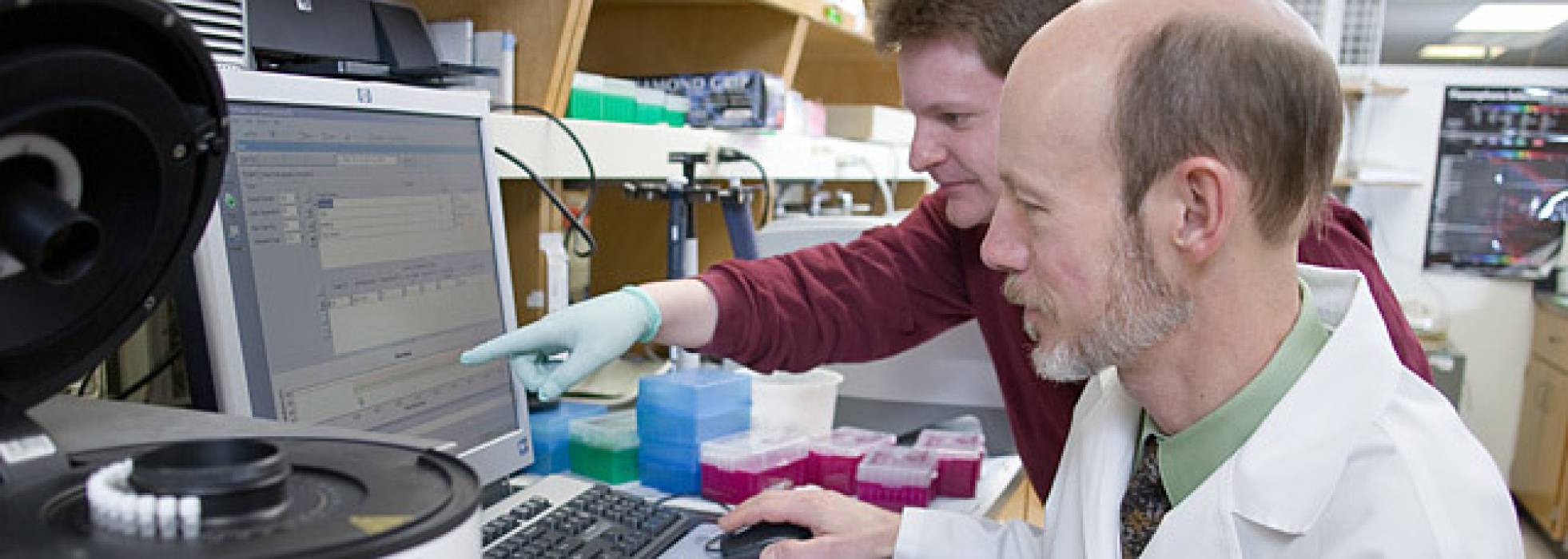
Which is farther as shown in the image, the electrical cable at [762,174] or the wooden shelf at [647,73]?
the electrical cable at [762,174]


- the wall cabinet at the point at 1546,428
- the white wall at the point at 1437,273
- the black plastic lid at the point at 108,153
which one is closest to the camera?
the black plastic lid at the point at 108,153

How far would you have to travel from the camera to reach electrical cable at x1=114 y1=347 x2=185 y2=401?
996 mm

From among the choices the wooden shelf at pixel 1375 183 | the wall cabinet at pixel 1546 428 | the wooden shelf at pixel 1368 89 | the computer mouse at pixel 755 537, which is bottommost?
the wall cabinet at pixel 1546 428

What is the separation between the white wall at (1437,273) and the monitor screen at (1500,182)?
49mm

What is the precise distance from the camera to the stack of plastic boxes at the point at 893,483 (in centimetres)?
131

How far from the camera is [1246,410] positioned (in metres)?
0.94

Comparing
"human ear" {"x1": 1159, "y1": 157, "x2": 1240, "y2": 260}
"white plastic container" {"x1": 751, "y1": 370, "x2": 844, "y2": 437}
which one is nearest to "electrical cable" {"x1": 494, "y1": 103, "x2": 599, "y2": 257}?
"white plastic container" {"x1": 751, "y1": 370, "x2": 844, "y2": 437}

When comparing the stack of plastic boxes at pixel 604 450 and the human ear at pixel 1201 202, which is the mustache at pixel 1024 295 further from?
the stack of plastic boxes at pixel 604 450

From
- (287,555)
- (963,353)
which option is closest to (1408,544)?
(287,555)

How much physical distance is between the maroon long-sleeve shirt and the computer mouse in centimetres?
30

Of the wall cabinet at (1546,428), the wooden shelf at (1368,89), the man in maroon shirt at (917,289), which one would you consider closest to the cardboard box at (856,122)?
the man in maroon shirt at (917,289)

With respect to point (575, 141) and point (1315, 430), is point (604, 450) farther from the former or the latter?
point (1315, 430)

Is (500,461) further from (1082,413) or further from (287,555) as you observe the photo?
(287,555)

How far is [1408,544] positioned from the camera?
0.79m
